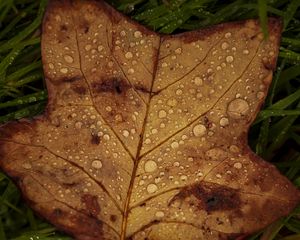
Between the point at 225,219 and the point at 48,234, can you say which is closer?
the point at 225,219

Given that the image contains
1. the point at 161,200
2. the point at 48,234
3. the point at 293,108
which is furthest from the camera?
the point at 293,108

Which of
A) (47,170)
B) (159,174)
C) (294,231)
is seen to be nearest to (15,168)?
(47,170)

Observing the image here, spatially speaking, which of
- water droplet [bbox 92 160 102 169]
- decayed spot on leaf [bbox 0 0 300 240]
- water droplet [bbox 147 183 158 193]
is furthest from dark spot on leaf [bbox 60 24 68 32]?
water droplet [bbox 147 183 158 193]

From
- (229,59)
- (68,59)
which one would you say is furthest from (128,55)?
(229,59)

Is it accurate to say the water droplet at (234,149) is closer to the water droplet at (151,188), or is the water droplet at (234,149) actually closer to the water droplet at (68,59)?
the water droplet at (151,188)

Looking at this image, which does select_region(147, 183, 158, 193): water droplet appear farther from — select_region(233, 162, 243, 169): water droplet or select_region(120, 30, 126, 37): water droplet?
select_region(120, 30, 126, 37): water droplet

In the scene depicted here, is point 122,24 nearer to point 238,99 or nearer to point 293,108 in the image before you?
point 238,99

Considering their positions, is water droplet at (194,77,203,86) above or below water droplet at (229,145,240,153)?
above
